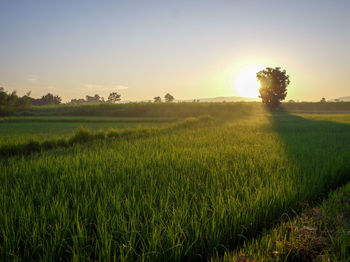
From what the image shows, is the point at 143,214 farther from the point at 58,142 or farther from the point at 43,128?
the point at 43,128

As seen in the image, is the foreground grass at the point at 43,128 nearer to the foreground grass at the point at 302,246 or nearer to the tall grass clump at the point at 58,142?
the tall grass clump at the point at 58,142

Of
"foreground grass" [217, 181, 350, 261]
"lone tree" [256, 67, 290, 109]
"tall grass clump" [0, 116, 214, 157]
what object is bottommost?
"foreground grass" [217, 181, 350, 261]

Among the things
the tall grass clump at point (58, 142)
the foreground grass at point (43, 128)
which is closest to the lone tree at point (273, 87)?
the foreground grass at point (43, 128)

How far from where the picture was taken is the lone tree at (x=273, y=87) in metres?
41.1

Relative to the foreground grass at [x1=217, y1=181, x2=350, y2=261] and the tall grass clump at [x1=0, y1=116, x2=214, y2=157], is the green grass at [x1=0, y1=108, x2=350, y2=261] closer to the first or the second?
the foreground grass at [x1=217, y1=181, x2=350, y2=261]

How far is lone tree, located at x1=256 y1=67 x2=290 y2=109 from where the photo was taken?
41.1 meters

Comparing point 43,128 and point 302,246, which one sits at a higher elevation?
point 43,128

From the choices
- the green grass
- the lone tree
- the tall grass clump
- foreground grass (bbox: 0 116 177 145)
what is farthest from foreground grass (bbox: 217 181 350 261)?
the lone tree

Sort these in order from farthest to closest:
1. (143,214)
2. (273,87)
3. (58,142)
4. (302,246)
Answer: (273,87) → (58,142) → (143,214) → (302,246)

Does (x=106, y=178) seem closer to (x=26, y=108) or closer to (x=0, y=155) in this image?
(x=0, y=155)

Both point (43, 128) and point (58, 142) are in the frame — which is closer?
point (58, 142)

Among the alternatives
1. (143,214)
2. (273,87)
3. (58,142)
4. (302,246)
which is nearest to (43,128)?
(58,142)

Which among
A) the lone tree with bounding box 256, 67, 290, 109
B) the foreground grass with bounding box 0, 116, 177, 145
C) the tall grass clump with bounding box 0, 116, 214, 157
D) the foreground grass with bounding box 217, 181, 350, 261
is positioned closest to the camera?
the foreground grass with bounding box 217, 181, 350, 261

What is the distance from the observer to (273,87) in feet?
136
